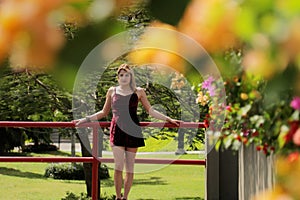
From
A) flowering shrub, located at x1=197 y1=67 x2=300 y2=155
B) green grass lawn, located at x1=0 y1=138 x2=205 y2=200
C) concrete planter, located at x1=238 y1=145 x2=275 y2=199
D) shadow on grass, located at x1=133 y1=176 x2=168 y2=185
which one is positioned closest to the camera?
flowering shrub, located at x1=197 y1=67 x2=300 y2=155

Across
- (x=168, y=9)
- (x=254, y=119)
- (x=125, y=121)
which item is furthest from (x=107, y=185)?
(x=168, y=9)

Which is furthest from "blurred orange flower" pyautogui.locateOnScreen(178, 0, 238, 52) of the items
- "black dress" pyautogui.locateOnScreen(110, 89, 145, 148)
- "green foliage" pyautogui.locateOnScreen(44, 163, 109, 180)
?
"green foliage" pyautogui.locateOnScreen(44, 163, 109, 180)

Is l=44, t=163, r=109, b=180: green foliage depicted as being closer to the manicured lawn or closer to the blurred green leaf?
the manicured lawn

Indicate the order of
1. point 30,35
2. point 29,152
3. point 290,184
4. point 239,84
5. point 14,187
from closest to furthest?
point 30,35 < point 290,184 < point 239,84 < point 14,187 < point 29,152

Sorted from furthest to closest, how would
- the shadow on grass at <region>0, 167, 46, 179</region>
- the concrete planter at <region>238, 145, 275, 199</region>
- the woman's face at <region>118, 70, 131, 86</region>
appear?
the shadow on grass at <region>0, 167, 46, 179</region> < the woman's face at <region>118, 70, 131, 86</region> < the concrete planter at <region>238, 145, 275, 199</region>

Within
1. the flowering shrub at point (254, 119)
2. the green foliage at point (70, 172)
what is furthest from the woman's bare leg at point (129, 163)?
the green foliage at point (70, 172)

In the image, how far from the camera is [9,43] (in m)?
0.54

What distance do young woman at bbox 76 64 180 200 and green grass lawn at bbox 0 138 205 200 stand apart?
4031 millimetres

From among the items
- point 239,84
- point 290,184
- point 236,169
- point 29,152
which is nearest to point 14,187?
point 29,152

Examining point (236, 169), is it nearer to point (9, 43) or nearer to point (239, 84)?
point (239, 84)

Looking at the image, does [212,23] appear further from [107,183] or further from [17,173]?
[17,173]

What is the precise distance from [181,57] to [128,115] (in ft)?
13.6

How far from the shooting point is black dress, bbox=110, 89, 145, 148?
180 inches

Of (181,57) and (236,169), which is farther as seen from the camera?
(236,169)
